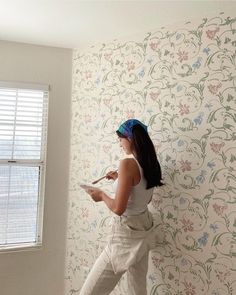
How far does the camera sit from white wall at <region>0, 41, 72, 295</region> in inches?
88.4

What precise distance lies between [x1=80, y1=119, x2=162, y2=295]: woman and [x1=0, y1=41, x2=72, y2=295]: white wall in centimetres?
76

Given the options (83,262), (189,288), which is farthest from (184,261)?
(83,262)

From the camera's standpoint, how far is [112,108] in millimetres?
2246

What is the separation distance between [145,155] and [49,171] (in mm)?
1016

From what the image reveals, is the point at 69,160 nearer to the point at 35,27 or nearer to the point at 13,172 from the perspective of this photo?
the point at 13,172

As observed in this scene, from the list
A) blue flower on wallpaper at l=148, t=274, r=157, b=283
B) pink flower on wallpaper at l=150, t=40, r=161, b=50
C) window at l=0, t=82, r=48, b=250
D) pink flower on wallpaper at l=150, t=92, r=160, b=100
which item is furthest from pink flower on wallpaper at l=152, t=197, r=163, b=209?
pink flower on wallpaper at l=150, t=40, r=161, b=50

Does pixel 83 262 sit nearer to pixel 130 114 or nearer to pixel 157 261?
pixel 157 261

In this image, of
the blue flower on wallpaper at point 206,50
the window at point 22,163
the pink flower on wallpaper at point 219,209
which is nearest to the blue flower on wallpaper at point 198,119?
the blue flower on wallpaper at point 206,50

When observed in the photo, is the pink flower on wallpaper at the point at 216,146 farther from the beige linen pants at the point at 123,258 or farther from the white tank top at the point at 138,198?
the beige linen pants at the point at 123,258

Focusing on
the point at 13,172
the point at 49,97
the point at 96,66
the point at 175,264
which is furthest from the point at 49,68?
the point at 175,264

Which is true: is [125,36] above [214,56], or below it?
above

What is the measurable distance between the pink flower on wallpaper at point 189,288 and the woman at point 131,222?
300 mm

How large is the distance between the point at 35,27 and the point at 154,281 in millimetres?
2007

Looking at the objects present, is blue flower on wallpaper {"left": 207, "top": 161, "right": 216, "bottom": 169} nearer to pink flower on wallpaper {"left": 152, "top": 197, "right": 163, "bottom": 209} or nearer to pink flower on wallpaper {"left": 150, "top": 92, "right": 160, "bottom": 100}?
pink flower on wallpaper {"left": 152, "top": 197, "right": 163, "bottom": 209}
